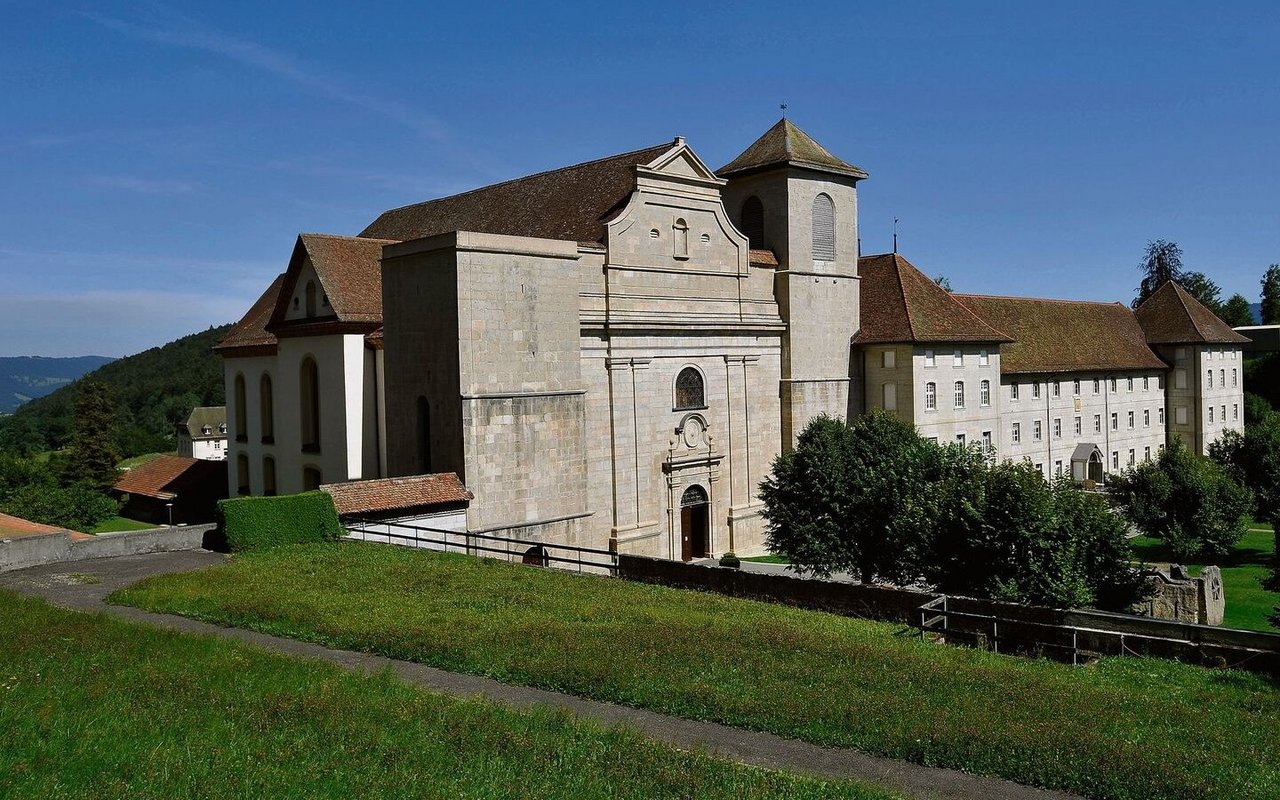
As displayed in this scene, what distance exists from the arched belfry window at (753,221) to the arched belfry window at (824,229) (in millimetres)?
2227

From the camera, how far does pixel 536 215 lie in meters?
39.4

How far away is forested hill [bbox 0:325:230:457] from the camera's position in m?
138

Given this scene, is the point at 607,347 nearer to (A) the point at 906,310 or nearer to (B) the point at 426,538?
(B) the point at 426,538

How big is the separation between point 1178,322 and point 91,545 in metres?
61.3

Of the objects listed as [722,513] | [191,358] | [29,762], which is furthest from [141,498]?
[191,358]

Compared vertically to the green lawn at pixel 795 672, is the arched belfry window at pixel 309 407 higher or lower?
higher

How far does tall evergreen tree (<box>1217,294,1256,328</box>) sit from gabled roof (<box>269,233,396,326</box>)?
9883cm

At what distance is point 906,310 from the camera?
4481cm

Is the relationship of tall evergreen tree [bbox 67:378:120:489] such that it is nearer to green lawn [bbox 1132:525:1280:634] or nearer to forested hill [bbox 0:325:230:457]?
forested hill [bbox 0:325:230:457]

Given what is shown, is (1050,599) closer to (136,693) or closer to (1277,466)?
(136,693)

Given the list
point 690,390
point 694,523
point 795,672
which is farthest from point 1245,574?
point 795,672

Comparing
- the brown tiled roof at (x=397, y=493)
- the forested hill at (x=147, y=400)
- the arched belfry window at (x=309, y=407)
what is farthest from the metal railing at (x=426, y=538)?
the forested hill at (x=147, y=400)

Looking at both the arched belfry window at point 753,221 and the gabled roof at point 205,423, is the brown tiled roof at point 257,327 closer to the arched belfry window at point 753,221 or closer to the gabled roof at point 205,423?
the arched belfry window at point 753,221

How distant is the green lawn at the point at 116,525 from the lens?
51.7 metres
